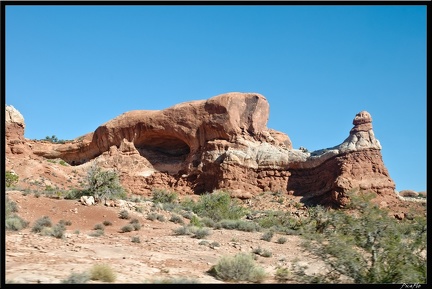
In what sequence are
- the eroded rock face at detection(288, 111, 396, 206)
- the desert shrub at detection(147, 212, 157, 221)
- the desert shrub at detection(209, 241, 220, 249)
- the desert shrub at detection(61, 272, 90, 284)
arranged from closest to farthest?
the desert shrub at detection(61, 272, 90, 284) → the desert shrub at detection(209, 241, 220, 249) → the desert shrub at detection(147, 212, 157, 221) → the eroded rock face at detection(288, 111, 396, 206)

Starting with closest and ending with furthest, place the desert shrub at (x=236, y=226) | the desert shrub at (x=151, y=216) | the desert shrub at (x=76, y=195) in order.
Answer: the desert shrub at (x=236, y=226)
the desert shrub at (x=151, y=216)
the desert shrub at (x=76, y=195)

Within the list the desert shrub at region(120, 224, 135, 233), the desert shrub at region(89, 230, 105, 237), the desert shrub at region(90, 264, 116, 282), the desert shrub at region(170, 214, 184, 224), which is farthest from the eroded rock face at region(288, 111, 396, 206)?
the desert shrub at region(90, 264, 116, 282)

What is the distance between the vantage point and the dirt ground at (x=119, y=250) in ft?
26.8

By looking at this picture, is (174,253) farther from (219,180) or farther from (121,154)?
(121,154)

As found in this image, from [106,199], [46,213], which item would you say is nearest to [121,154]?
[106,199]

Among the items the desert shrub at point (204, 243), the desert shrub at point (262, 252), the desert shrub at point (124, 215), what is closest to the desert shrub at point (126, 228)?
the desert shrub at point (124, 215)

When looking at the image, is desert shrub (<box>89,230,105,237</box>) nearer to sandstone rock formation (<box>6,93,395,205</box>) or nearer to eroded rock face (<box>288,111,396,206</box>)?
eroded rock face (<box>288,111,396,206</box>)

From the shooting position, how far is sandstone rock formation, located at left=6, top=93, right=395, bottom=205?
3453 cm

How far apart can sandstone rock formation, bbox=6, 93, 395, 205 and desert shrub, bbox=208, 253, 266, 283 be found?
24940 mm

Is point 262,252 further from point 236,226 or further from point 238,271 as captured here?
point 236,226

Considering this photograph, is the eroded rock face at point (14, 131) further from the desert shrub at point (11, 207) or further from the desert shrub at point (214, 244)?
the desert shrub at point (214, 244)

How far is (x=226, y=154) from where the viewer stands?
38812 mm

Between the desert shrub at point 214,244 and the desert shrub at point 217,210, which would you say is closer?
the desert shrub at point 214,244

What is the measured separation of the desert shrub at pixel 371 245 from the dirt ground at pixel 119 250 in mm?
→ 519
